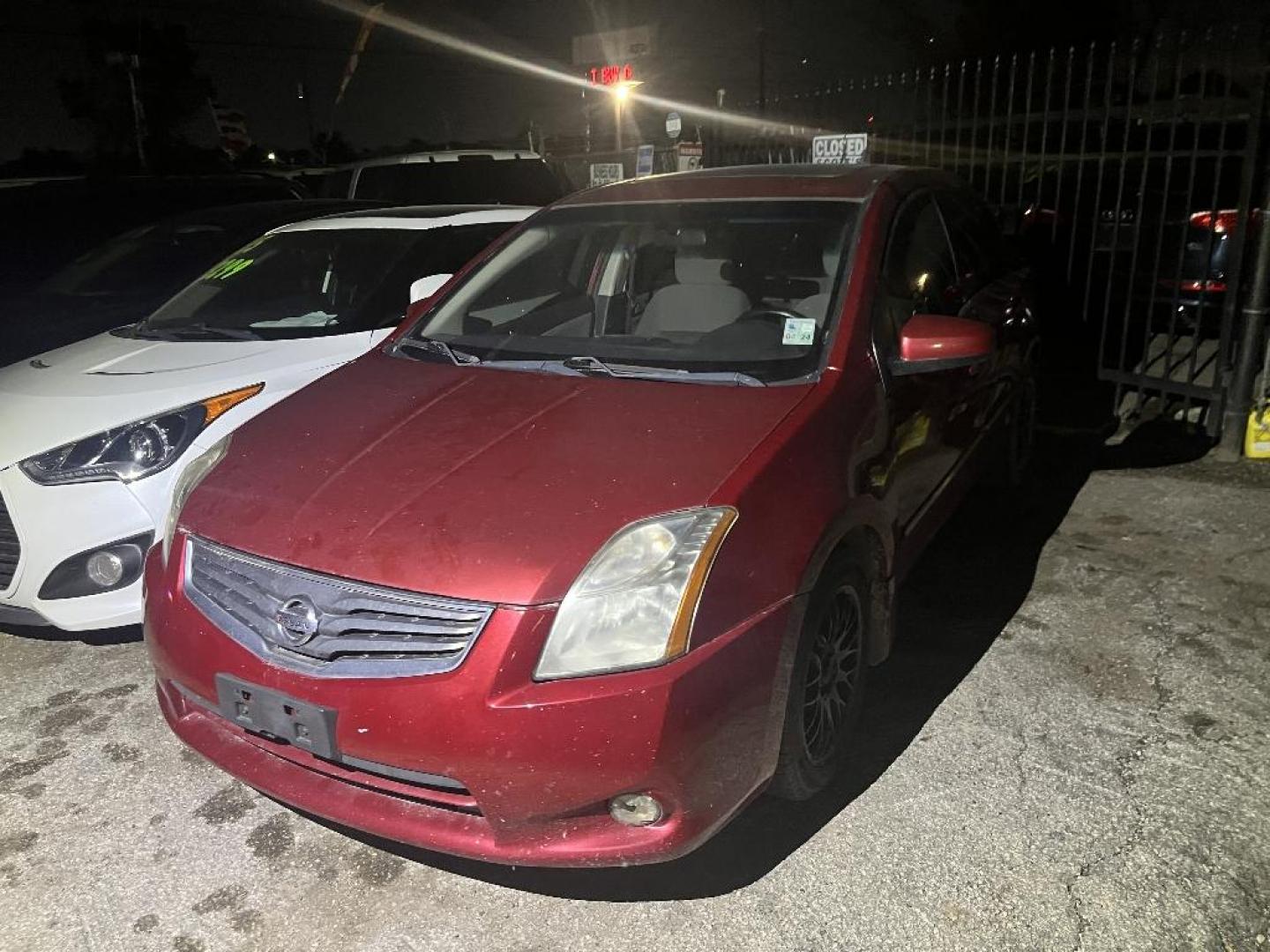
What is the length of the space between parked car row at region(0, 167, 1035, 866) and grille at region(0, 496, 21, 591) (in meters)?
0.02

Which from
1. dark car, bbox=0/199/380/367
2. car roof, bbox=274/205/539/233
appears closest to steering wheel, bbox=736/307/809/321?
car roof, bbox=274/205/539/233

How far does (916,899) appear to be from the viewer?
2342mm

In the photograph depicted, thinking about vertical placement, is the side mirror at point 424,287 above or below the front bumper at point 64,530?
above

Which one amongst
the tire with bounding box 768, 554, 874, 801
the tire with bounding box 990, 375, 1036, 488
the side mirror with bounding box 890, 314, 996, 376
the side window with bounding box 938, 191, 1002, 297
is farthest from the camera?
the tire with bounding box 990, 375, 1036, 488

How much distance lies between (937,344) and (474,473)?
4.64ft

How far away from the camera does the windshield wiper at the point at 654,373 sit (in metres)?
2.81

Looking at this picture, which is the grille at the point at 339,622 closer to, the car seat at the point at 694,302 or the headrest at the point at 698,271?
the car seat at the point at 694,302

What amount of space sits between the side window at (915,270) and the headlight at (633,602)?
1182 millimetres

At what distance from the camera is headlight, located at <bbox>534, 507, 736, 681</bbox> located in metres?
2.07

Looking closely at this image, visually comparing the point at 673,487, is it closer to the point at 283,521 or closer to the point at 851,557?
the point at 851,557

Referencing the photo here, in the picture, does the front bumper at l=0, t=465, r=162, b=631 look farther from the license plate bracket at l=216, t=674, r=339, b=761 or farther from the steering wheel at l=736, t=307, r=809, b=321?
the steering wheel at l=736, t=307, r=809, b=321

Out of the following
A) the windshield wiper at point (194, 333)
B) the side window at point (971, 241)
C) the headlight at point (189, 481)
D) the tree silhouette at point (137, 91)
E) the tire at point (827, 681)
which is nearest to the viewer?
the tire at point (827, 681)

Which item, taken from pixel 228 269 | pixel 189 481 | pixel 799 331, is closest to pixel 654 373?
pixel 799 331

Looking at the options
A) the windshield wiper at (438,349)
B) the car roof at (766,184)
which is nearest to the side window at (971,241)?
the car roof at (766,184)
